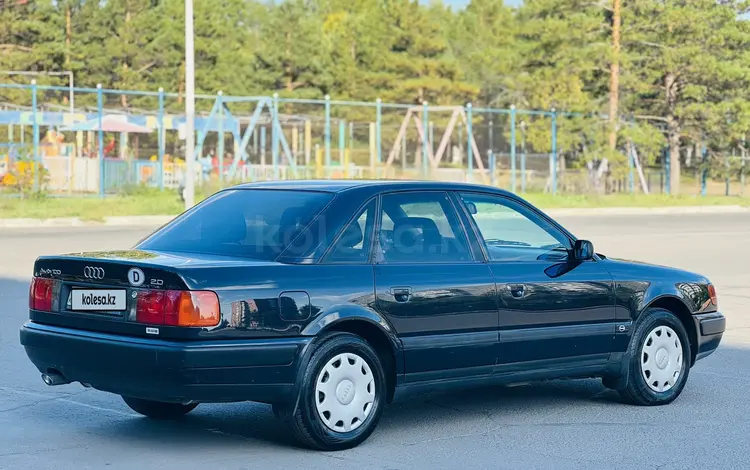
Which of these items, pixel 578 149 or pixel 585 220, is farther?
pixel 578 149

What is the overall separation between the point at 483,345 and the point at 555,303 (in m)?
0.62

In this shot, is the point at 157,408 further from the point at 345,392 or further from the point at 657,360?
the point at 657,360

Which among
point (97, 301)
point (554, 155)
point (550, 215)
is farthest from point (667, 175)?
point (97, 301)

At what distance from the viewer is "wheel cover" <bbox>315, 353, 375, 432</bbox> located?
634 cm

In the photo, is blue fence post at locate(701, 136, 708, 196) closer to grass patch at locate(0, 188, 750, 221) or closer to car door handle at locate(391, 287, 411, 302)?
grass patch at locate(0, 188, 750, 221)

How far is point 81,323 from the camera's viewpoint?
21.0ft

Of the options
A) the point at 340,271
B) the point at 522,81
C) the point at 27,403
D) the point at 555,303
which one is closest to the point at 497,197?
the point at 555,303

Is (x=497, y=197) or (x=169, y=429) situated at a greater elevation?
(x=497, y=197)

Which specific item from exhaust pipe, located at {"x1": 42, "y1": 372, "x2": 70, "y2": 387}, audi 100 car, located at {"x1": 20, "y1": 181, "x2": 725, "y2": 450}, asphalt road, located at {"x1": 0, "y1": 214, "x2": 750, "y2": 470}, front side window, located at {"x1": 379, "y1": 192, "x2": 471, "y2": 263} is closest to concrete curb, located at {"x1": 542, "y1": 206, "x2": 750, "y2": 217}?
asphalt road, located at {"x1": 0, "y1": 214, "x2": 750, "y2": 470}

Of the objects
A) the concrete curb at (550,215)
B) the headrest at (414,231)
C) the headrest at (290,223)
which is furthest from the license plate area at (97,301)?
the concrete curb at (550,215)

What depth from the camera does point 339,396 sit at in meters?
6.39

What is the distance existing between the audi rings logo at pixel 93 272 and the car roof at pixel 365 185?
134 centimetres

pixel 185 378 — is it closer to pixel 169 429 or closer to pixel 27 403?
pixel 169 429

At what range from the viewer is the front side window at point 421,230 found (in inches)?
268
